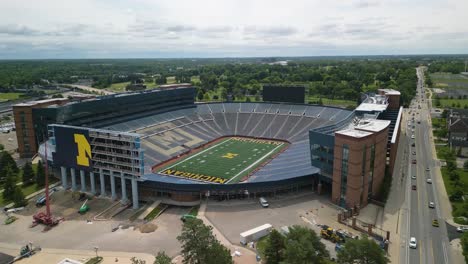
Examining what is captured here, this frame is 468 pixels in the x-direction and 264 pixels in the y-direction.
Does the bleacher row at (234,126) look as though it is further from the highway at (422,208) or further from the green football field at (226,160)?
the highway at (422,208)

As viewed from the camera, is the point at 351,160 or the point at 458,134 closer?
the point at 351,160

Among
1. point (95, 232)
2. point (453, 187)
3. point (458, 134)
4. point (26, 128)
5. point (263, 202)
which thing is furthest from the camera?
point (458, 134)

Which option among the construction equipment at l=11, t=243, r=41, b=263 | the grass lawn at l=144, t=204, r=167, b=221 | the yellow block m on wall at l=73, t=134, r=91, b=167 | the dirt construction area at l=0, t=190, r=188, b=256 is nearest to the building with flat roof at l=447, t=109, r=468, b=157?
the dirt construction area at l=0, t=190, r=188, b=256

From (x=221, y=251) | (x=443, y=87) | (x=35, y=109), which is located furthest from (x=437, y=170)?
(x=443, y=87)

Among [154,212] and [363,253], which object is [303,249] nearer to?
[363,253]

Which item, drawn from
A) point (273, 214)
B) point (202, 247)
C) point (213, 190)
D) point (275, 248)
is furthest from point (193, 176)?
point (275, 248)

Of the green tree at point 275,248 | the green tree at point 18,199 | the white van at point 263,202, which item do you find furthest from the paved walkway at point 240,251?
the green tree at point 18,199
